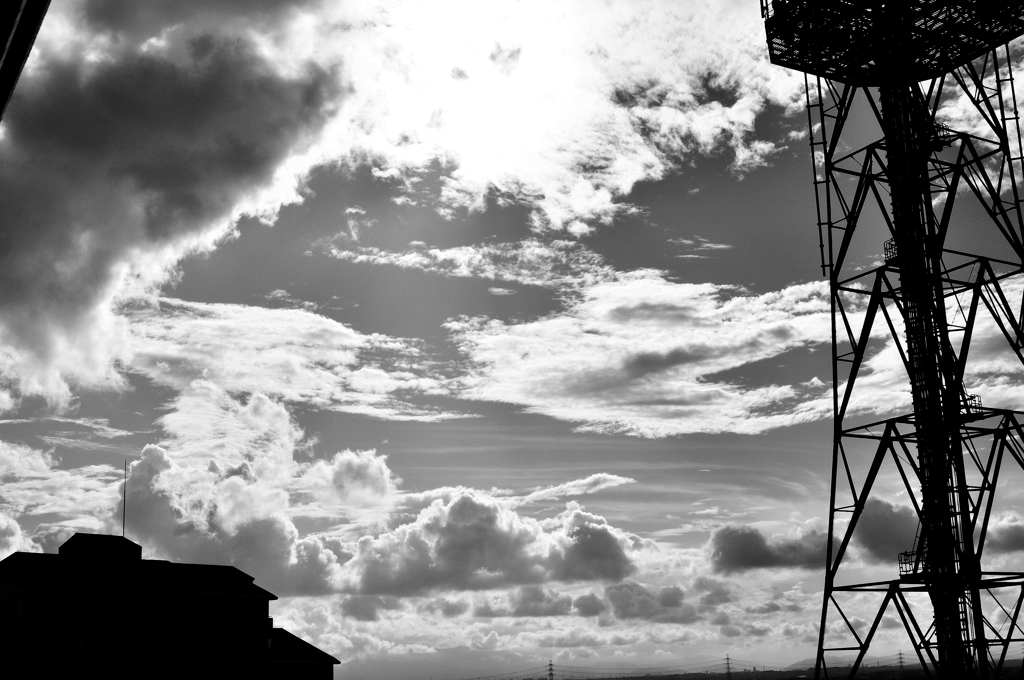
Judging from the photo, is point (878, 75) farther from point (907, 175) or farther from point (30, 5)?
point (30, 5)

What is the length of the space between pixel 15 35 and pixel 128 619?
77043mm

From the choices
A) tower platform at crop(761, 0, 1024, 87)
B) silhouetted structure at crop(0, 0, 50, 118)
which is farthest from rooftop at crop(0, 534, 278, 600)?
silhouetted structure at crop(0, 0, 50, 118)

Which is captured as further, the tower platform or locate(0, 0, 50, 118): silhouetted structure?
the tower platform

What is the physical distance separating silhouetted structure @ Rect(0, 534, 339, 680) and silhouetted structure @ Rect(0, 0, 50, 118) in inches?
2856

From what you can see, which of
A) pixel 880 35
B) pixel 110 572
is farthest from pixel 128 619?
pixel 880 35

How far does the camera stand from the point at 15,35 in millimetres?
6648

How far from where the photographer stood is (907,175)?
44875 mm

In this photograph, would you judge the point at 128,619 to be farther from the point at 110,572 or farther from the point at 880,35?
the point at 880,35

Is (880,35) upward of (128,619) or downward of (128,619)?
upward

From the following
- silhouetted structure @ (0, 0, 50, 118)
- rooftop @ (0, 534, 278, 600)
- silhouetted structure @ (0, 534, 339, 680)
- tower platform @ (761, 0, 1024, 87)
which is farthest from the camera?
rooftop @ (0, 534, 278, 600)

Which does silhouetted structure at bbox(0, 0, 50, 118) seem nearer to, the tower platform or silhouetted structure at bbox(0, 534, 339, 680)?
the tower platform

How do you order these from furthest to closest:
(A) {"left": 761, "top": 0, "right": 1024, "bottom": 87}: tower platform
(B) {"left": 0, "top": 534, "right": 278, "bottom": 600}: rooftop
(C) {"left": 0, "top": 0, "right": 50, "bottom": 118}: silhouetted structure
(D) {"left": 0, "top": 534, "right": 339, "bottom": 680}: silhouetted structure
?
1. (B) {"left": 0, "top": 534, "right": 278, "bottom": 600}: rooftop
2. (D) {"left": 0, "top": 534, "right": 339, "bottom": 680}: silhouetted structure
3. (A) {"left": 761, "top": 0, "right": 1024, "bottom": 87}: tower platform
4. (C) {"left": 0, "top": 0, "right": 50, "bottom": 118}: silhouetted structure

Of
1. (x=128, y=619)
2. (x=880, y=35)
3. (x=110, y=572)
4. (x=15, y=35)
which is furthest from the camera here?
(x=110, y=572)

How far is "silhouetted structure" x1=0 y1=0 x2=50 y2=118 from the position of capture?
6.43 m
